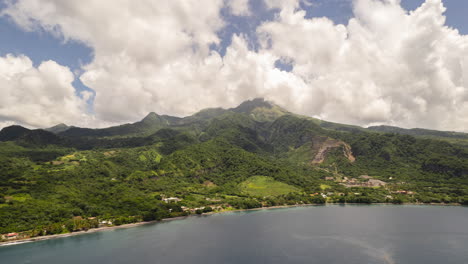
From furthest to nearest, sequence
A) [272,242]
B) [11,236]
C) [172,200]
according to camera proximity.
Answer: [172,200] < [272,242] < [11,236]

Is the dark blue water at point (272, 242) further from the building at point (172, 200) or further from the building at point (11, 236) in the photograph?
the building at point (172, 200)

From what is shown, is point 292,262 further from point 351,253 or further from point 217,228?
point 217,228

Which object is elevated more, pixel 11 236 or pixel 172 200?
pixel 172 200

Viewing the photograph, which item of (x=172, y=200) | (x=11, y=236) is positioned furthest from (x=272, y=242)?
(x=11, y=236)

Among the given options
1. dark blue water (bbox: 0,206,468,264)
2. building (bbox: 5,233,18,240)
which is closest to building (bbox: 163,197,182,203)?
dark blue water (bbox: 0,206,468,264)

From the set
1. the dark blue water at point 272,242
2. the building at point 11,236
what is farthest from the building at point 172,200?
the building at point 11,236

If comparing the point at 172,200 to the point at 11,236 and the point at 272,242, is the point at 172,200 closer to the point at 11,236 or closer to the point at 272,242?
the point at 11,236

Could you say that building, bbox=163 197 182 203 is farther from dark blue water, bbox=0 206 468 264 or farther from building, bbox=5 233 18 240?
building, bbox=5 233 18 240

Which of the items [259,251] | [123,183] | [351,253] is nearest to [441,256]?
[351,253]
